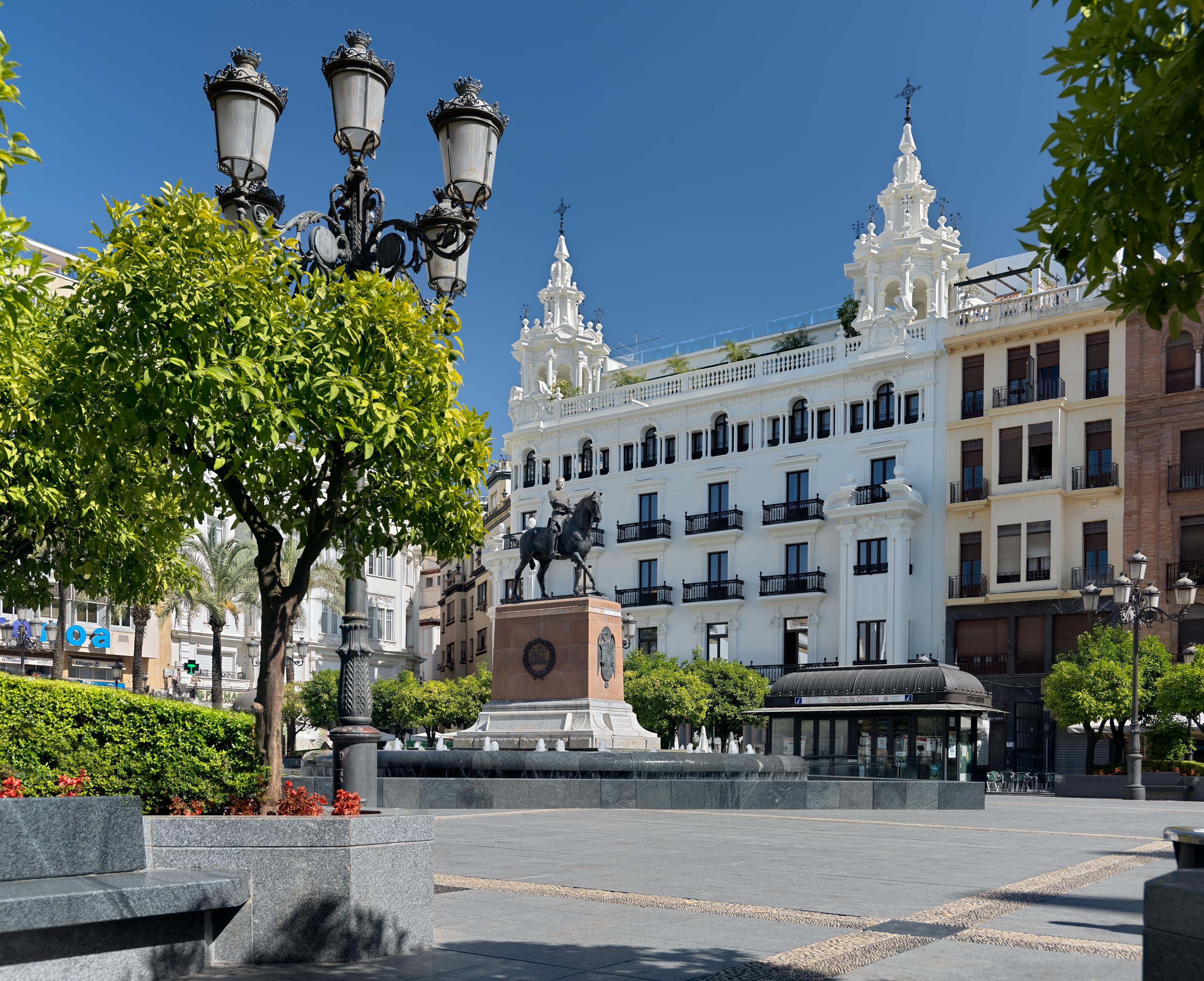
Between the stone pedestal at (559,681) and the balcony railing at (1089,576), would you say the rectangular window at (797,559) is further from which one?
the stone pedestal at (559,681)

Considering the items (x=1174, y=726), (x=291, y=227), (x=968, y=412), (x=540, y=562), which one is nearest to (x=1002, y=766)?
(x=1174, y=726)

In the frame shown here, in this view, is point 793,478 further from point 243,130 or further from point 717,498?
point 243,130

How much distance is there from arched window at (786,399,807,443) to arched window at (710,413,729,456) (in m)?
3.45

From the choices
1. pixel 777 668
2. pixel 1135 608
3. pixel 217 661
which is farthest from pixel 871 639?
pixel 217 661

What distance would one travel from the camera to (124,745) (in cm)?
745

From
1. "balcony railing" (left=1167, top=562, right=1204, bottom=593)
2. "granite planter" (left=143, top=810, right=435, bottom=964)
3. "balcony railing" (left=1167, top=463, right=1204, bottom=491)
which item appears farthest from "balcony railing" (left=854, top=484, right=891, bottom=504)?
"granite planter" (left=143, top=810, right=435, bottom=964)

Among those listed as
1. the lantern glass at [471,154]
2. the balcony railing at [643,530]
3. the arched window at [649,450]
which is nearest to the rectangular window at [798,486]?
the balcony railing at [643,530]

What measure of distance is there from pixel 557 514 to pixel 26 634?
102ft

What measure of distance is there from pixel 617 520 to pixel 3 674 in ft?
183

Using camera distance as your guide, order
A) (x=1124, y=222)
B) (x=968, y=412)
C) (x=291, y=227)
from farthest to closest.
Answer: (x=968, y=412), (x=291, y=227), (x=1124, y=222)

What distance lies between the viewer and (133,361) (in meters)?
9.52

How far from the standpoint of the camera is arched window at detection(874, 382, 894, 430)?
180ft

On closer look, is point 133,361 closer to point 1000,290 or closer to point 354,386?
point 354,386

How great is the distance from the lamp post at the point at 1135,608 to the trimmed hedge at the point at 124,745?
92.1ft
